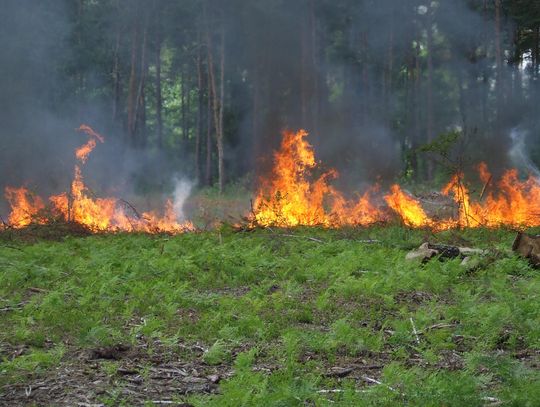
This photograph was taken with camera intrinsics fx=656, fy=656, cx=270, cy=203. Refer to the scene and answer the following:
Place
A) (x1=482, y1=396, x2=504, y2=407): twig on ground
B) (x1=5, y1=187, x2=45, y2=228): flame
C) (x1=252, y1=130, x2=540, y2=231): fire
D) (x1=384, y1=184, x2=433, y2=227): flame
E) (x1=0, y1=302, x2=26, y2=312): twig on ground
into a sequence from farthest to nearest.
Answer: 1. (x1=5, y1=187, x2=45, y2=228): flame
2. (x1=384, y1=184, x2=433, y2=227): flame
3. (x1=252, y1=130, x2=540, y2=231): fire
4. (x1=0, y1=302, x2=26, y2=312): twig on ground
5. (x1=482, y1=396, x2=504, y2=407): twig on ground

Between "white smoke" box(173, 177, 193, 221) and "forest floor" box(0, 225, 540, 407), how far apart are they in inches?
620

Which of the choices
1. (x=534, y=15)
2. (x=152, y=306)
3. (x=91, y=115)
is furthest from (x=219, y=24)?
(x=152, y=306)

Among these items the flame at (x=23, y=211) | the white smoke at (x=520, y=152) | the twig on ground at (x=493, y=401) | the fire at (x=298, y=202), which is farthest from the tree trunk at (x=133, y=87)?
the twig on ground at (x=493, y=401)

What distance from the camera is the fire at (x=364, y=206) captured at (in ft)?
53.4

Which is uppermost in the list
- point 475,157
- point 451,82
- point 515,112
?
point 451,82

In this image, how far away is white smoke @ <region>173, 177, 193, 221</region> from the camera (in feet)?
91.9

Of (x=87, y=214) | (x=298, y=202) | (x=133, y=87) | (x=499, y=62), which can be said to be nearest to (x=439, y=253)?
(x=298, y=202)

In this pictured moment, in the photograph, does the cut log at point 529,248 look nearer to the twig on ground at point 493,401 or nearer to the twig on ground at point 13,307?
the twig on ground at point 493,401

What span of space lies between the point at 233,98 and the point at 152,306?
31.4 meters

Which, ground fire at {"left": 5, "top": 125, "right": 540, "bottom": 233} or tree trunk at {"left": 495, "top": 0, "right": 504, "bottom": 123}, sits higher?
tree trunk at {"left": 495, "top": 0, "right": 504, "bottom": 123}

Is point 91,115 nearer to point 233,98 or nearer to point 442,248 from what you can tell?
point 233,98

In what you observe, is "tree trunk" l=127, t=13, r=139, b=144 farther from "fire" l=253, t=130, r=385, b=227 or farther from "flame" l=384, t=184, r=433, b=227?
"flame" l=384, t=184, r=433, b=227

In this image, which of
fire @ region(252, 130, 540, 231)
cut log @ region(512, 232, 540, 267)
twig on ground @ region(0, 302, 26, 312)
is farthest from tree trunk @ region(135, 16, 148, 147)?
twig on ground @ region(0, 302, 26, 312)

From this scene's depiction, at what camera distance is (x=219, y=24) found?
31219 millimetres
